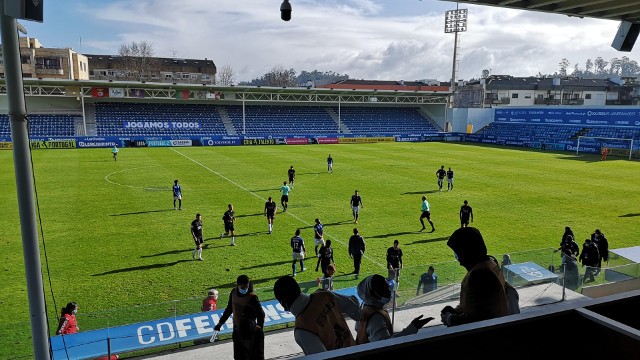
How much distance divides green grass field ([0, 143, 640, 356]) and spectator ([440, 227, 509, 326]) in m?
9.54

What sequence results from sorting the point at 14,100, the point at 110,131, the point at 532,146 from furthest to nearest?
the point at 110,131 → the point at 532,146 → the point at 14,100

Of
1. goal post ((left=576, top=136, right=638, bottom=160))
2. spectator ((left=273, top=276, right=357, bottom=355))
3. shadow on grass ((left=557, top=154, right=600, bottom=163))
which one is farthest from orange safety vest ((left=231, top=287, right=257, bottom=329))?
goal post ((left=576, top=136, right=638, bottom=160))

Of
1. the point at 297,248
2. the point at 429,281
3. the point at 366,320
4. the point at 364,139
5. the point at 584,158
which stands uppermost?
the point at 366,320

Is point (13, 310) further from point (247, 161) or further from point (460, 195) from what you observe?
point (247, 161)

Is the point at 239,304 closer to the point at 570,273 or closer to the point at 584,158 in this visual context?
the point at 570,273

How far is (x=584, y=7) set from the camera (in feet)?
25.8

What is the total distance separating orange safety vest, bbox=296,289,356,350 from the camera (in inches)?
138

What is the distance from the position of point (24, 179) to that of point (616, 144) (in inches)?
2080

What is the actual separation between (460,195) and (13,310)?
2041 centimetres

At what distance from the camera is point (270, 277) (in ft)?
42.2

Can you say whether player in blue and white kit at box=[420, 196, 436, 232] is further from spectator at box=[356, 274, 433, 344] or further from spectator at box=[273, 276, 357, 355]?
spectator at box=[273, 276, 357, 355]

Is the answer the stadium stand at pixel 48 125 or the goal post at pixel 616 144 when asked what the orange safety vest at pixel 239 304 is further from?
the stadium stand at pixel 48 125

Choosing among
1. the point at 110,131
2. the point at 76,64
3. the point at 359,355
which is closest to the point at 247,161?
the point at 110,131

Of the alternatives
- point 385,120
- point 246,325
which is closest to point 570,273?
point 246,325
